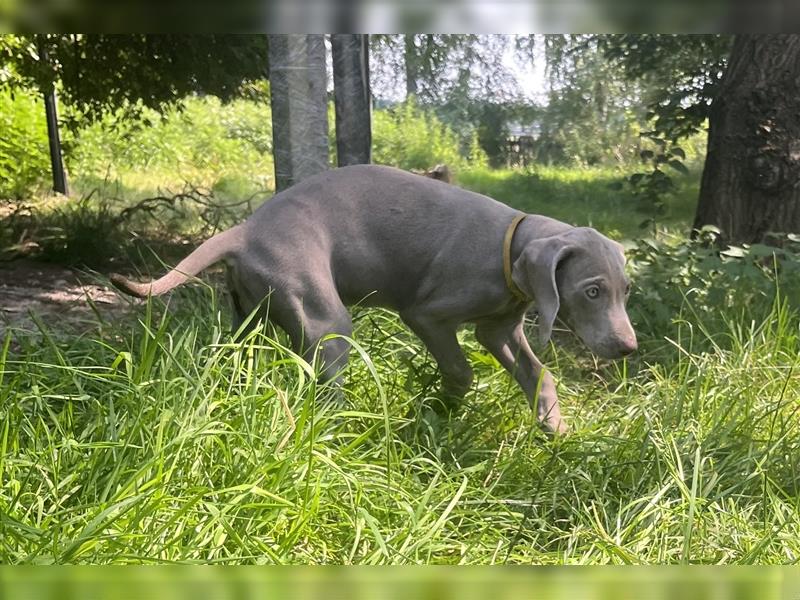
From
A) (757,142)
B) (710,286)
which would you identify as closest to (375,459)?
(710,286)

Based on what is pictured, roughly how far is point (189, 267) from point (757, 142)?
3.81m

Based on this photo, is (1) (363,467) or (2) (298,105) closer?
(1) (363,467)

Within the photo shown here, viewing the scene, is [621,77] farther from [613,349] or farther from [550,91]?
[613,349]

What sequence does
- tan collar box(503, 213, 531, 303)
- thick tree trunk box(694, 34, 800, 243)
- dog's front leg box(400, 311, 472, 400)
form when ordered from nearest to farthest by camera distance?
tan collar box(503, 213, 531, 303)
dog's front leg box(400, 311, 472, 400)
thick tree trunk box(694, 34, 800, 243)

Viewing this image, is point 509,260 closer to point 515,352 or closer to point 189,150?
point 515,352

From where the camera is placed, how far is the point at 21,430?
230 centimetres

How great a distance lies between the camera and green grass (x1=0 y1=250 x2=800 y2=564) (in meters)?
1.90

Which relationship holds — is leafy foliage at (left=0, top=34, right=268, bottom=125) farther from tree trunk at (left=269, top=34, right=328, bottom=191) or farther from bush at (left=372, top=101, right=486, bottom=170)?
bush at (left=372, top=101, right=486, bottom=170)

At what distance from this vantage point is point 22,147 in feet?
26.5

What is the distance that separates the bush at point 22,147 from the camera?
769cm

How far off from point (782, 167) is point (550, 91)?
3.19 meters

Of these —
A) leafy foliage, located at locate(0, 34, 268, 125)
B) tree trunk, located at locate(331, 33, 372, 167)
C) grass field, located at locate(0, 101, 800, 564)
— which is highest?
leafy foliage, located at locate(0, 34, 268, 125)

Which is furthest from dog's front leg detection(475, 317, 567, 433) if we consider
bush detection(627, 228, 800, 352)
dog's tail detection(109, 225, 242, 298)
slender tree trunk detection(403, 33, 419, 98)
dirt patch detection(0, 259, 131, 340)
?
slender tree trunk detection(403, 33, 419, 98)

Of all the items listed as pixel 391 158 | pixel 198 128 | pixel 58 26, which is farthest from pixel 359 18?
pixel 198 128
